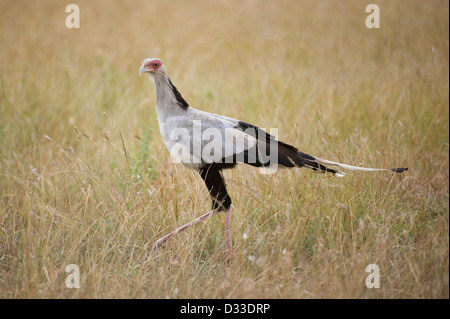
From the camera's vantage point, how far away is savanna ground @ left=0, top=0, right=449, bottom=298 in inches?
120

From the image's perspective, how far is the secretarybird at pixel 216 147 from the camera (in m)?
3.37

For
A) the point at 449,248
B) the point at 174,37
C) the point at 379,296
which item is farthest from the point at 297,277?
the point at 174,37

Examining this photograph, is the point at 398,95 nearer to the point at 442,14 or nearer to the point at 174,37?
the point at 442,14

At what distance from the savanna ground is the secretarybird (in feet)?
0.72

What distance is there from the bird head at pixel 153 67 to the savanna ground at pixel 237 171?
1.75 ft

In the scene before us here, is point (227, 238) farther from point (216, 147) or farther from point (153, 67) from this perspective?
point (153, 67)

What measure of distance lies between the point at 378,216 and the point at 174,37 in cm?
664

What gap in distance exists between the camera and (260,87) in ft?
22.1

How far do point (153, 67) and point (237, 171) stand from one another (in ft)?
3.97

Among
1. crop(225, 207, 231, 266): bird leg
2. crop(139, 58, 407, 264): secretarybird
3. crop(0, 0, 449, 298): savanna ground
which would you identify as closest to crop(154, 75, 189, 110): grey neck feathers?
crop(139, 58, 407, 264): secretarybird

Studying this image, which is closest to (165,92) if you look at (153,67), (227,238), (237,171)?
(153,67)

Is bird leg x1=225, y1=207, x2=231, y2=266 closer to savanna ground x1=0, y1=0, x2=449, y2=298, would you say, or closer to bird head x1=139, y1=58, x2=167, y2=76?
savanna ground x1=0, y1=0, x2=449, y2=298

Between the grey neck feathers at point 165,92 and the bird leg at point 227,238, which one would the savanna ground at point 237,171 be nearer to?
the bird leg at point 227,238

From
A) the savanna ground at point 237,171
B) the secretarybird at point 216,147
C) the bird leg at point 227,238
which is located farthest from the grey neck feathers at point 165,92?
the bird leg at point 227,238
